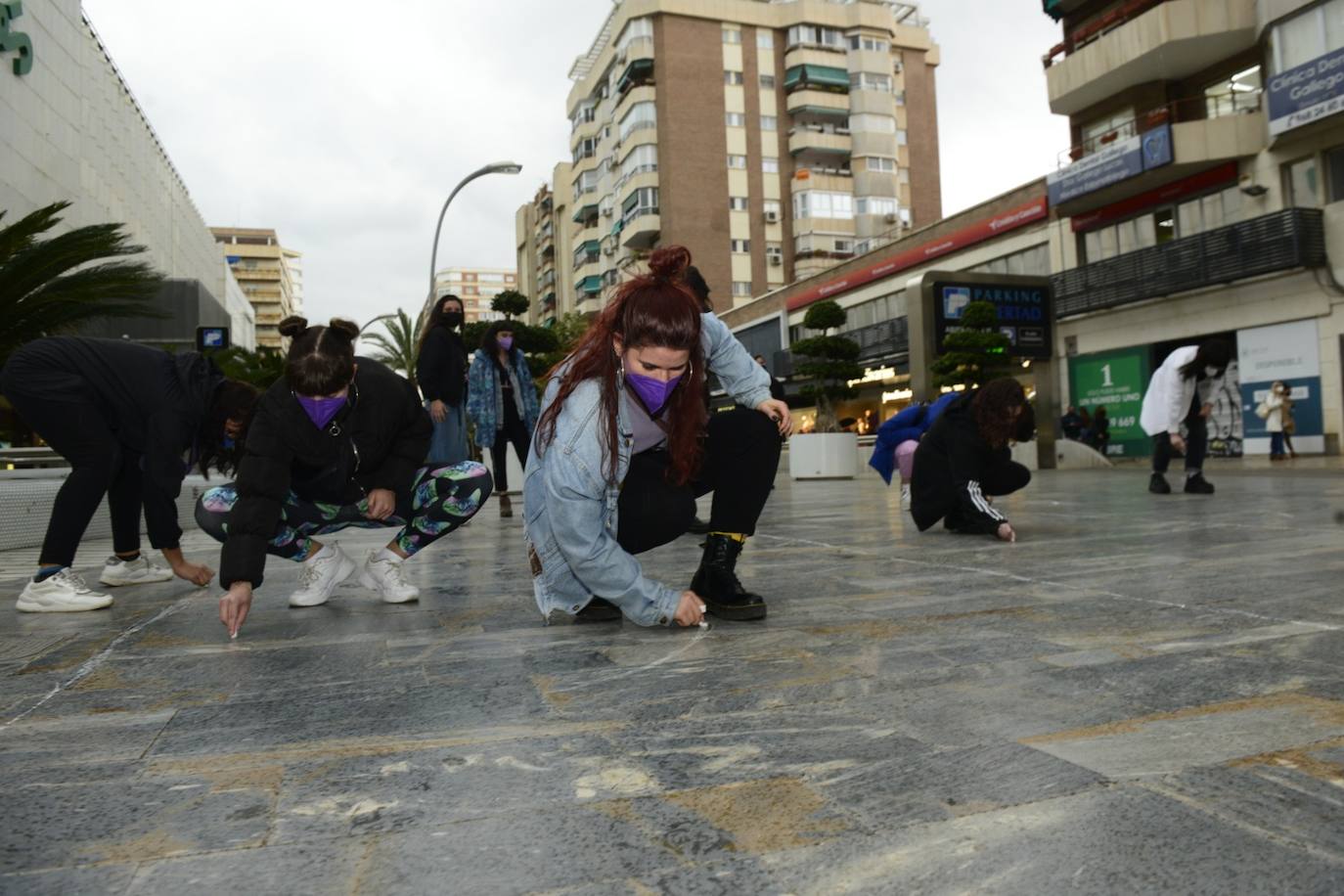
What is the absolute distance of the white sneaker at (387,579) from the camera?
373 cm

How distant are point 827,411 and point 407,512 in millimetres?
15373

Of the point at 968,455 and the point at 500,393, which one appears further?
the point at 500,393

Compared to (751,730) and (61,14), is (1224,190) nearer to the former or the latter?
(751,730)

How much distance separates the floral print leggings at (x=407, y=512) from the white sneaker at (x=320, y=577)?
74 mm

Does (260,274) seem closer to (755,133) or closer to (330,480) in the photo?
(755,133)

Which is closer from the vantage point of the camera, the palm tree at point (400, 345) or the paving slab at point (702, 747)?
the paving slab at point (702, 747)

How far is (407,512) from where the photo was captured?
381cm

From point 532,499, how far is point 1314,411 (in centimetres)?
2220

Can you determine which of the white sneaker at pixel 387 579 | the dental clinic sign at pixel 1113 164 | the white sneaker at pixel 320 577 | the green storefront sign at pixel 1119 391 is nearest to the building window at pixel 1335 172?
the dental clinic sign at pixel 1113 164

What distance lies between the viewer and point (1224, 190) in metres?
22.2

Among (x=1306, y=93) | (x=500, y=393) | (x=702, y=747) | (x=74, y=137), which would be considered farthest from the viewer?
(x=74, y=137)

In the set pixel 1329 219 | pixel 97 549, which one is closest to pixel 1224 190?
pixel 1329 219

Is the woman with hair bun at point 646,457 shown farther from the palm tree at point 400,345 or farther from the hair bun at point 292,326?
the palm tree at point 400,345

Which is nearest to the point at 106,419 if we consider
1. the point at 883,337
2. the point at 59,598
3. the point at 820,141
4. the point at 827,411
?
the point at 59,598
